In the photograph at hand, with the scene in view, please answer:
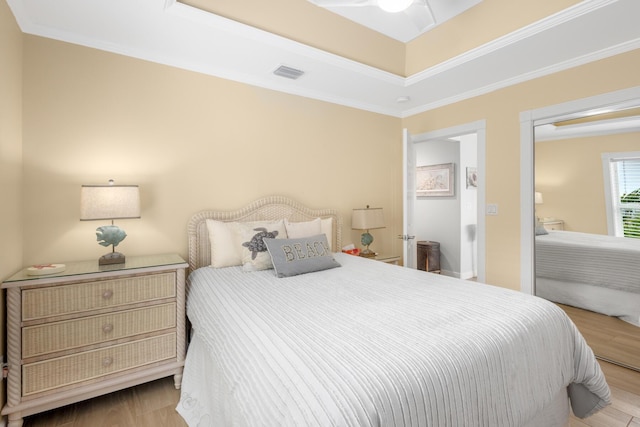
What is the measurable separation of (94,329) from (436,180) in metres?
4.76

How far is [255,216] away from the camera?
2957 mm

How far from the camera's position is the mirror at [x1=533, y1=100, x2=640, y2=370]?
8.05ft

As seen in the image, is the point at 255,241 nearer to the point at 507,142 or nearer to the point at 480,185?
the point at 480,185

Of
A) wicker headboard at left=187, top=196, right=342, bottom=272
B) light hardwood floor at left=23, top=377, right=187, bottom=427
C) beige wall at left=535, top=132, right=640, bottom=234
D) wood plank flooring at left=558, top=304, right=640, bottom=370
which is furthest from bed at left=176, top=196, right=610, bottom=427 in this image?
beige wall at left=535, top=132, right=640, bottom=234

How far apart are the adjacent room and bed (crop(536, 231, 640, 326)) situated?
0.03m

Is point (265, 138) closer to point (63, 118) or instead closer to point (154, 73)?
point (154, 73)

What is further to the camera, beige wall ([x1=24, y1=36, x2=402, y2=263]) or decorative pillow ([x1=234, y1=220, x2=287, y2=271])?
decorative pillow ([x1=234, y1=220, x2=287, y2=271])

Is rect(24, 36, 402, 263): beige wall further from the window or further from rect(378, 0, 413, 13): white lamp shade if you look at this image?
the window

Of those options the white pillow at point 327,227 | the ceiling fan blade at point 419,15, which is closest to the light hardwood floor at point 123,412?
the white pillow at point 327,227

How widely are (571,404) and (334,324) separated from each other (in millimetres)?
1524

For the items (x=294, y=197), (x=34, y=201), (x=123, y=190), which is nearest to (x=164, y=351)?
(x=123, y=190)

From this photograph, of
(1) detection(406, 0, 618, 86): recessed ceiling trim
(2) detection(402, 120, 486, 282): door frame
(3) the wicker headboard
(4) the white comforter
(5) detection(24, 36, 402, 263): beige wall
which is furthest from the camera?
(2) detection(402, 120, 486, 282): door frame

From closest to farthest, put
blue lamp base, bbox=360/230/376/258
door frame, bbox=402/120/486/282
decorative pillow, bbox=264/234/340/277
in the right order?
decorative pillow, bbox=264/234/340/277, door frame, bbox=402/120/486/282, blue lamp base, bbox=360/230/376/258

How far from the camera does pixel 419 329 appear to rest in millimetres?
1303
